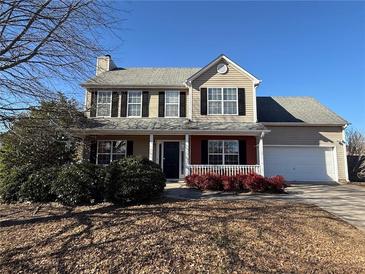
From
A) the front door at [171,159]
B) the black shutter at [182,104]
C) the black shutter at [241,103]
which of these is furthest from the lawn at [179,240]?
the black shutter at [182,104]

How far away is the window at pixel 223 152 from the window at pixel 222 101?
64.9 inches

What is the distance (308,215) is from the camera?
761 cm

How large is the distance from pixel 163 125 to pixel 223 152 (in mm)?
3574

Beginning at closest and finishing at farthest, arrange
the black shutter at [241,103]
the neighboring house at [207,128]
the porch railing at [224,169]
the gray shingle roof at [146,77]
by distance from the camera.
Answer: the porch railing at [224,169] < the neighboring house at [207,128] < the black shutter at [241,103] < the gray shingle roof at [146,77]

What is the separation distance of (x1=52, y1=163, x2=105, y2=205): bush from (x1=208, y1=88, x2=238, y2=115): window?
8514mm

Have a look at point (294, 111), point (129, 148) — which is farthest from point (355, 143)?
point (129, 148)

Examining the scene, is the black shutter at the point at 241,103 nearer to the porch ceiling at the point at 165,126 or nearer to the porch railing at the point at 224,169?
the porch ceiling at the point at 165,126

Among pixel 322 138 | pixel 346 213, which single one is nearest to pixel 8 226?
pixel 346 213

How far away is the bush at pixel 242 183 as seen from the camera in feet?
37.6

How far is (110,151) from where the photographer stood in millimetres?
16094

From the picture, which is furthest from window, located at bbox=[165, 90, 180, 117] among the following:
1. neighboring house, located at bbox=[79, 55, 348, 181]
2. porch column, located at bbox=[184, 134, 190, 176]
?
porch column, located at bbox=[184, 134, 190, 176]

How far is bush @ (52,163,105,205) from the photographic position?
858 cm

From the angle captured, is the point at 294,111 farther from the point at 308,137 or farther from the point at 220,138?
the point at 220,138

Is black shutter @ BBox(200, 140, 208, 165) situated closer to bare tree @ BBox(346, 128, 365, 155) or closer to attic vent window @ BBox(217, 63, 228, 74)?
attic vent window @ BBox(217, 63, 228, 74)
